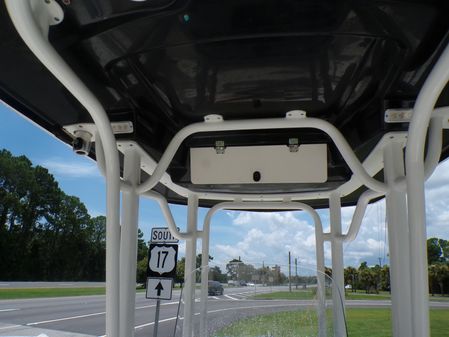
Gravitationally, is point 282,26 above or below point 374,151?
above

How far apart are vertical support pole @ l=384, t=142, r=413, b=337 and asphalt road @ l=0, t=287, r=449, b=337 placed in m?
0.46

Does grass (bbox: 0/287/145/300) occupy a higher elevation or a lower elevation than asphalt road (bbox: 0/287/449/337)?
lower

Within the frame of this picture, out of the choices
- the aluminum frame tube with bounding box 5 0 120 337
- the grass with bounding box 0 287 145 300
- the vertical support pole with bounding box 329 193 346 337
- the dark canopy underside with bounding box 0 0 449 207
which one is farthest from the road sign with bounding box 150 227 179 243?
the grass with bounding box 0 287 145 300

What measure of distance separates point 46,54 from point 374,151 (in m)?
1.71

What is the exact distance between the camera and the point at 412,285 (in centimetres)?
154

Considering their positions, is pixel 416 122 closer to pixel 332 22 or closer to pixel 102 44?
pixel 332 22

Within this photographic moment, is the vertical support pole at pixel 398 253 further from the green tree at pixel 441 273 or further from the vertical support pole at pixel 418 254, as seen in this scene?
the green tree at pixel 441 273

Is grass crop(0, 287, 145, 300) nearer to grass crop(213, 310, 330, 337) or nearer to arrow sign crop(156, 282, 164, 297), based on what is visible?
arrow sign crop(156, 282, 164, 297)

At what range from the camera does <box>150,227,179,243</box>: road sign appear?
655 cm

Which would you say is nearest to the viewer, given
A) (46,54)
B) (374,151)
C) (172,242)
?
(46,54)

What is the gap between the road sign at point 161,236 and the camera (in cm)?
655

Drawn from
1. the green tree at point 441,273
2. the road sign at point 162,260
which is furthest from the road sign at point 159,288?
the green tree at point 441,273

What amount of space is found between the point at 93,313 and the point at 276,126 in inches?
955

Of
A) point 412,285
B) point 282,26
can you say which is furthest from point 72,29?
point 412,285
